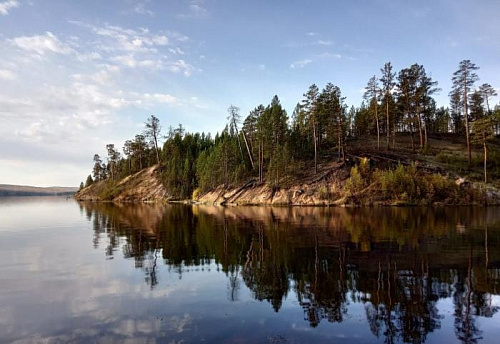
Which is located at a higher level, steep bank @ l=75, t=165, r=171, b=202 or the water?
steep bank @ l=75, t=165, r=171, b=202

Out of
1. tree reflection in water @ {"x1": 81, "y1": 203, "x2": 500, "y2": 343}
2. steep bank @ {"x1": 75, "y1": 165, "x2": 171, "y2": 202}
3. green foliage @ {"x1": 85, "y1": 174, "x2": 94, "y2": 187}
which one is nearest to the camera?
tree reflection in water @ {"x1": 81, "y1": 203, "x2": 500, "y2": 343}

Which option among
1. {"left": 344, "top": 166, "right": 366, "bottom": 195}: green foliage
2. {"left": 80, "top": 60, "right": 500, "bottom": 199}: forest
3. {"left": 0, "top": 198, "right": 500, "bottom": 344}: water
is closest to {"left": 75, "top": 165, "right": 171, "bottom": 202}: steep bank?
{"left": 80, "top": 60, "right": 500, "bottom": 199}: forest

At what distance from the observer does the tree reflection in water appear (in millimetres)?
11406

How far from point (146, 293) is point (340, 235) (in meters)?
18.1

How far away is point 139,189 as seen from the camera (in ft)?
393

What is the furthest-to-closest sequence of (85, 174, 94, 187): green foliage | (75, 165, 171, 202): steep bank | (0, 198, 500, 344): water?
(85, 174, 94, 187): green foliage
(75, 165, 171, 202): steep bank
(0, 198, 500, 344): water

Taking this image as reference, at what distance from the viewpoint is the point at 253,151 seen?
3644 inches

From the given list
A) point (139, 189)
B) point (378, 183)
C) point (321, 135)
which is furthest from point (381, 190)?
point (139, 189)

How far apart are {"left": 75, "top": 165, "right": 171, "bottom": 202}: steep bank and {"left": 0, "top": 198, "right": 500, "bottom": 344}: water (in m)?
87.9

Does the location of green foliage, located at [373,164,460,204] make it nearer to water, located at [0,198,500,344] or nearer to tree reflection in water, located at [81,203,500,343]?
tree reflection in water, located at [81,203,500,343]

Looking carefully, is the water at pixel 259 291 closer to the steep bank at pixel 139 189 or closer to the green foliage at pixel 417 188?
the green foliage at pixel 417 188

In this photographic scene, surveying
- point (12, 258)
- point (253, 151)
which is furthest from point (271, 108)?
point (12, 258)

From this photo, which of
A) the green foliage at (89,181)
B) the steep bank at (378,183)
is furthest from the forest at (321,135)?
the green foliage at (89,181)

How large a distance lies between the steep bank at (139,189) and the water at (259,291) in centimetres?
8791
